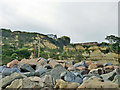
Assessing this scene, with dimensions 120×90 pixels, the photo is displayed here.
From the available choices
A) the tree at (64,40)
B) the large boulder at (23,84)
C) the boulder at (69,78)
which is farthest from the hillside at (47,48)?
the large boulder at (23,84)

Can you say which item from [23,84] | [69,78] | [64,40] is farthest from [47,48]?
[23,84]

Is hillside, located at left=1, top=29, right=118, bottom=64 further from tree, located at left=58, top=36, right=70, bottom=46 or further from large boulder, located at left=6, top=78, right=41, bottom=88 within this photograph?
large boulder, located at left=6, top=78, right=41, bottom=88

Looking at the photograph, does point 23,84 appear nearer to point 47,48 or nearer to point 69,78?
point 69,78

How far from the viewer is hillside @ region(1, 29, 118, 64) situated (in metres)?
8.85

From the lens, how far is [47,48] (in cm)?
1148

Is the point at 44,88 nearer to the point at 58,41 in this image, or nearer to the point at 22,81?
the point at 22,81

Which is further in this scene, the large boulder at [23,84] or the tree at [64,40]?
the tree at [64,40]

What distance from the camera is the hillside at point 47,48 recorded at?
29.1 feet

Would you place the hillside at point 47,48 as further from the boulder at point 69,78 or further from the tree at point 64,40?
the boulder at point 69,78

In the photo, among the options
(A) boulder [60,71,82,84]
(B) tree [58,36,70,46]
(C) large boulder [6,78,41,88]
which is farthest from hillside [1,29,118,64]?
A: (C) large boulder [6,78,41,88]

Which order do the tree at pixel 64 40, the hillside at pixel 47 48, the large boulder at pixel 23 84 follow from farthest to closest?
the tree at pixel 64 40, the hillside at pixel 47 48, the large boulder at pixel 23 84

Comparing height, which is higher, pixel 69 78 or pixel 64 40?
pixel 64 40

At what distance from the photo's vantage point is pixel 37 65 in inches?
165

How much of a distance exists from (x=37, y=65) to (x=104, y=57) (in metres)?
5.56
